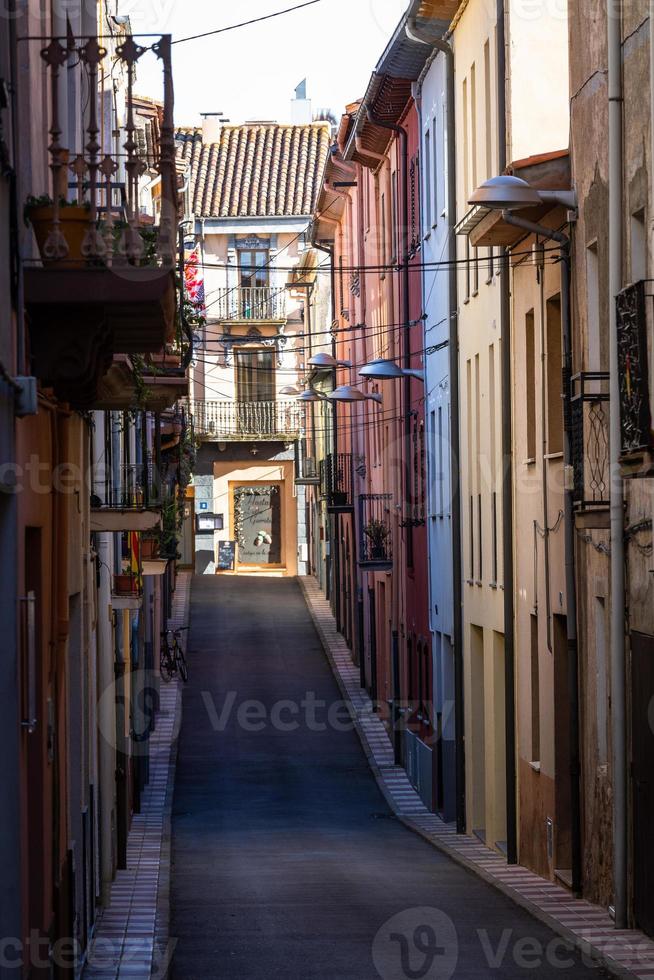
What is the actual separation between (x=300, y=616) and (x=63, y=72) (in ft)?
110

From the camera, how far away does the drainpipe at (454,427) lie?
22547mm

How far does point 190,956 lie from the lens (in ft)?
40.6

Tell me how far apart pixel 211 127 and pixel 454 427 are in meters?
40.9

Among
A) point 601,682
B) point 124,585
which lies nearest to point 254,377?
point 124,585

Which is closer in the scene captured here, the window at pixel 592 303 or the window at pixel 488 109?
the window at pixel 592 303

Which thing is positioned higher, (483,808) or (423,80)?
(423,80)

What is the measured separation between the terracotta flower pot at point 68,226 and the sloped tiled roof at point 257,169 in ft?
163

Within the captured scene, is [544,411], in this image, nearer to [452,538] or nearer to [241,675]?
[452,538]

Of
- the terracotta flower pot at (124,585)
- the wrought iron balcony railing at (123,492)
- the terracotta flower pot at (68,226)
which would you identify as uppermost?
the terracotta flower pot at (68,226)

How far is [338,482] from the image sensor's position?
4191cm

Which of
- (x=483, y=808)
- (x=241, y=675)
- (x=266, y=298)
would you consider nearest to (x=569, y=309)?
(x=483, y=808)

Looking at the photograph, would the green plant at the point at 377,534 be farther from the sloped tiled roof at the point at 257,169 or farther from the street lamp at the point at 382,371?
the sloped tiled roof at the point at 257,169

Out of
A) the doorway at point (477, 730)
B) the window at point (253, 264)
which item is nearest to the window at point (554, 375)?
the doorway at point (477, 730)

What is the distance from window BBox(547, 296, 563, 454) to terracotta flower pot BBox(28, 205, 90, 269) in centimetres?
830
